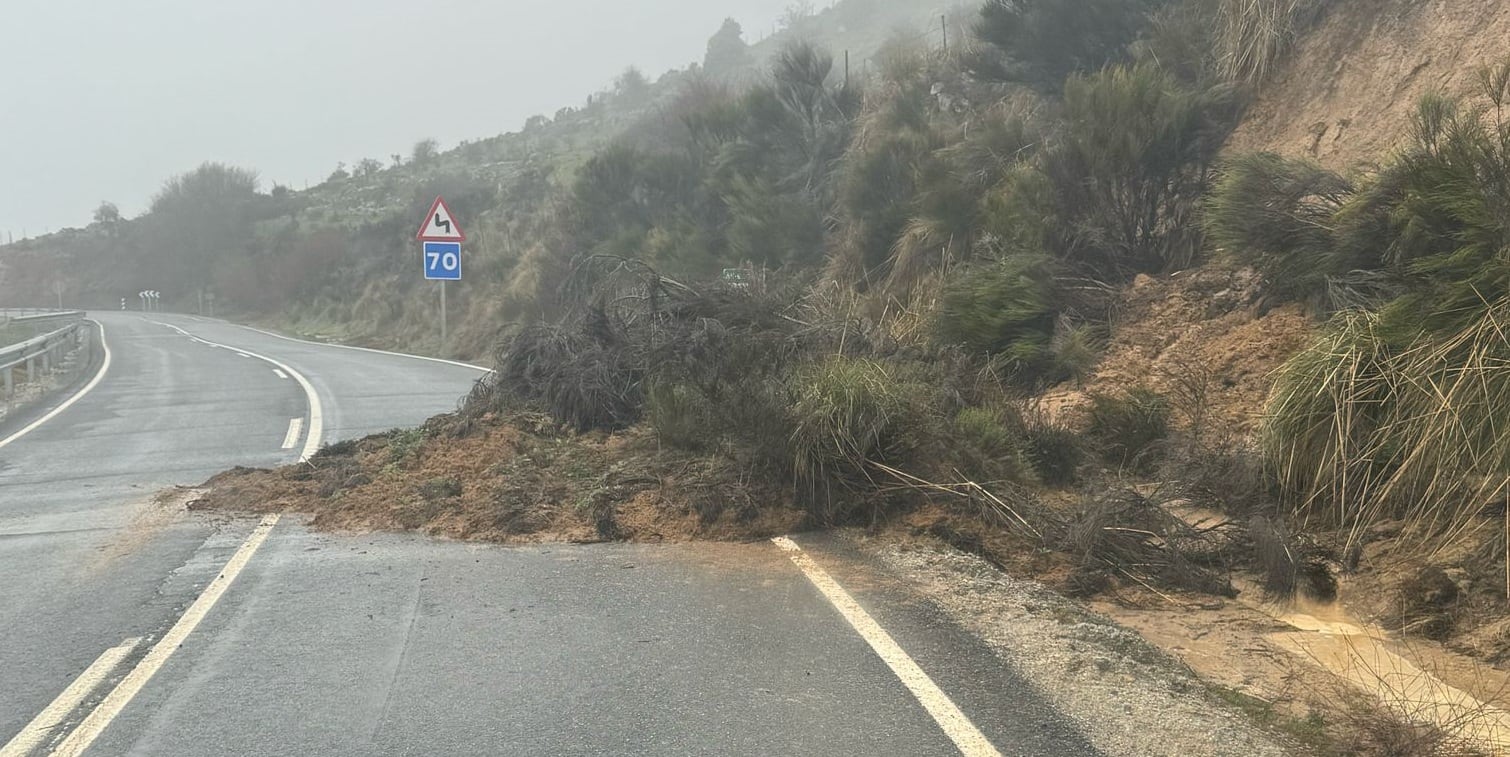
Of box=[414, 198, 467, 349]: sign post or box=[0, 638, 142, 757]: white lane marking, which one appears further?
box=[414, 198, 467, 349]: sign post

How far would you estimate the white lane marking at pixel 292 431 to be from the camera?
12.0 meters

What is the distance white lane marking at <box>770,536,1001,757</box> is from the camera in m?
4.06

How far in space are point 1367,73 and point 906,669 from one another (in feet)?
34.6

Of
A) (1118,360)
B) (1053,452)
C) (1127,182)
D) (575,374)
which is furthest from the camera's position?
(1127,182)

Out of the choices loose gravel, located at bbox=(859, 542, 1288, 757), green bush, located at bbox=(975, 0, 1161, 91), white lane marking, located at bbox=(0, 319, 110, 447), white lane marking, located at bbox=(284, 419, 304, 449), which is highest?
green bush, located at bbox=(975, 0, 1161, 91)

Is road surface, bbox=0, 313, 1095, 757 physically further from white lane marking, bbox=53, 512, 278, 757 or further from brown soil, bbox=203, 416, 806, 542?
brown soil, bbox=203, 416, 806, 542

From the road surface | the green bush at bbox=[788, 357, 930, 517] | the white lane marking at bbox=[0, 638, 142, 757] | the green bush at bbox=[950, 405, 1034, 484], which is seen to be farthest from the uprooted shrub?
the white lane marking at bbox=[0, 638, 142, 757]

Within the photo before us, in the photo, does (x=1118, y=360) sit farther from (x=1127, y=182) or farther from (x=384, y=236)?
(x=384, y=236)

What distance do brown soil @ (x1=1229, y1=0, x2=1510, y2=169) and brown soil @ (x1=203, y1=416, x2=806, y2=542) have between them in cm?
724

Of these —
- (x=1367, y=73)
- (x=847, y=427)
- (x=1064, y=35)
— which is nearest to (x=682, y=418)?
(x=847, y=427)

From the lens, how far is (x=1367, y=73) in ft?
39.9

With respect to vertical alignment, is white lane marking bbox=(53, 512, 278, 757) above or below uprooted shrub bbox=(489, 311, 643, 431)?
below

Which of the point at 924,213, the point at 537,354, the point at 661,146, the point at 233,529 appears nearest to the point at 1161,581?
the point at 233,529

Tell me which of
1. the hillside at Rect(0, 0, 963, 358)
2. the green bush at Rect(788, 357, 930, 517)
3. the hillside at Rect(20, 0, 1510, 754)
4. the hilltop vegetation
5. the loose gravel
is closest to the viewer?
the loose gravel
